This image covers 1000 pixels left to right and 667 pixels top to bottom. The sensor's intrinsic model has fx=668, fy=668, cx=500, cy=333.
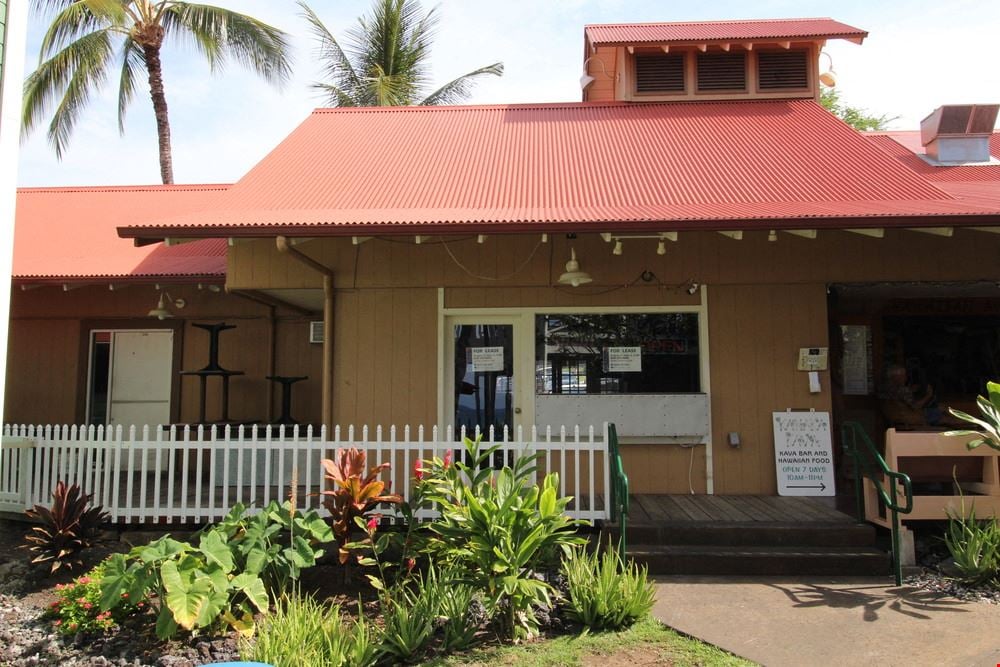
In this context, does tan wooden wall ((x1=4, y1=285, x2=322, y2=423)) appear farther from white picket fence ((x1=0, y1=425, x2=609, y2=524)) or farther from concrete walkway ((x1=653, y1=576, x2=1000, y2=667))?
concrete walkway ((x1=653, y1=576, x2=1000, y2=667))

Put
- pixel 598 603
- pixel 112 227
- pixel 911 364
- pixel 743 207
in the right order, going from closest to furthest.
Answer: pixel 598 603
pixel 743 207
pixel 911 364
pixel 112 227

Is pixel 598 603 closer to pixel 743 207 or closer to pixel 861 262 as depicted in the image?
pixel 743 207

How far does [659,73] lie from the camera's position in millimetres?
11672

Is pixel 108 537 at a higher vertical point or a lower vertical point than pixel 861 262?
lower

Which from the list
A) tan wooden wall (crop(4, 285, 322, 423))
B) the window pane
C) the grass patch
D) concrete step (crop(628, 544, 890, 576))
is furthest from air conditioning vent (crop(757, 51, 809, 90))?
the grass patch

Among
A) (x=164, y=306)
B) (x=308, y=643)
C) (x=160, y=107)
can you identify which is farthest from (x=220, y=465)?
(x=160, y=107)

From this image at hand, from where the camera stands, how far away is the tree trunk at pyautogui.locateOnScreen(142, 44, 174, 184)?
666 inches

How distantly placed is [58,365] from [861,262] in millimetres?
11129

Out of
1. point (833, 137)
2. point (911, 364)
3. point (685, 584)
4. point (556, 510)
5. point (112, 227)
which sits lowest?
point (685, 584)

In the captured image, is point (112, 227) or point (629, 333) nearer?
point (629, 333)

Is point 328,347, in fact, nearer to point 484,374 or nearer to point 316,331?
point 484,374

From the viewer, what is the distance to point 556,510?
4875mm

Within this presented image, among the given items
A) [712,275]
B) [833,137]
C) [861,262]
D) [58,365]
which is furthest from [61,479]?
[833,137]

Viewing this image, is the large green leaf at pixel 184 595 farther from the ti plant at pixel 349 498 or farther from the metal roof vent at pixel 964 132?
the metal roof vent at pixel 964 132
